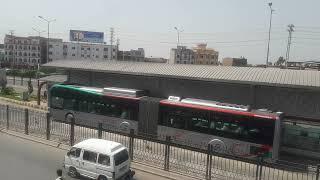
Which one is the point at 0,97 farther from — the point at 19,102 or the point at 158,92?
the point at 158,92

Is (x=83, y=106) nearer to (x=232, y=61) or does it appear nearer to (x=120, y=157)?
(x=120, y=157)

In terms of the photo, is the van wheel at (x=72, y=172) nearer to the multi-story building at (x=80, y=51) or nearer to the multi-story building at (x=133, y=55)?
the multi-story building at (x=80, y=51)

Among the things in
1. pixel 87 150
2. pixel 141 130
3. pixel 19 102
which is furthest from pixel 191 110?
pixel 19 102

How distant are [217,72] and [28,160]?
13.5 m

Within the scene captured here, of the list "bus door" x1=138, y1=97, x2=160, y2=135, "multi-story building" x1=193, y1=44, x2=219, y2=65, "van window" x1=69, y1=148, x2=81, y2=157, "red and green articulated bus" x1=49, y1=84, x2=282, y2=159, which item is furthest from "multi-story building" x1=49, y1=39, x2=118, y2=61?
"van window" x1=69, y1=148, x2=81, y2=157

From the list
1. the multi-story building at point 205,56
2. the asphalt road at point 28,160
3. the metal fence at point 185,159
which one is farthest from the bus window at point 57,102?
the multi-story building at point 205,56

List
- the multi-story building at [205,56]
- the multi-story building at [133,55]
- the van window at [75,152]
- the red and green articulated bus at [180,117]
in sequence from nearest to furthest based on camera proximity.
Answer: the van window at [75,152], the red and green articulated bus at [180,117], the multi-story building at [205,56], the multi-story building at [133,55]

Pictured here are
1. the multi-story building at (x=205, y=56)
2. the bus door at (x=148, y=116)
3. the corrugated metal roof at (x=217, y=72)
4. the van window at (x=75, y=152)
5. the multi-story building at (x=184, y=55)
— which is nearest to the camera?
the van window at (x=75, y=152)

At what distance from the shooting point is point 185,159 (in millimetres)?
16375

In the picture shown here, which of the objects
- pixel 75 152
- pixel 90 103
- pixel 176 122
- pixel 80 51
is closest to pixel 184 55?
pixel 80 51

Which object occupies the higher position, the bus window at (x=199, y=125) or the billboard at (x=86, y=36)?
the billboard at (x=86, y=36)

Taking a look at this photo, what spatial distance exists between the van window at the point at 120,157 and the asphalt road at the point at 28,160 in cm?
141

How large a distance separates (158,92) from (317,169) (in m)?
15.4

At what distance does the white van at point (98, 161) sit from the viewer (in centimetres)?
1348
